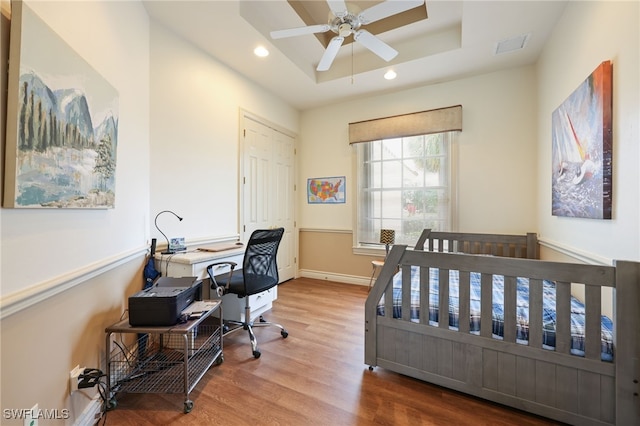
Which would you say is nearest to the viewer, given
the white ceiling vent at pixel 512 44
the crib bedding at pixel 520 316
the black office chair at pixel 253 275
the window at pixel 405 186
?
the crib bedding at pixel 520 316

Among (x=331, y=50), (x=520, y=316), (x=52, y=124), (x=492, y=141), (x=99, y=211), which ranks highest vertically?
(x=331, y=50)

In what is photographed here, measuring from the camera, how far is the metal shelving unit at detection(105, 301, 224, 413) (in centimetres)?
146

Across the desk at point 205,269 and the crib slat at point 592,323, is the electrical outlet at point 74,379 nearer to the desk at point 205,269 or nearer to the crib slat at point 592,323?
the desk at point 205,269

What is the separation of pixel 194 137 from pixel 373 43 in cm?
189

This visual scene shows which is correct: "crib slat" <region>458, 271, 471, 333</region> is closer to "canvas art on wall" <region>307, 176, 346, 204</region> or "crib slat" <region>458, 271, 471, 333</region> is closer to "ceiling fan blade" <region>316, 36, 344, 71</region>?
"ceiling fan blade" <region>316, 36, 344, 71</region>

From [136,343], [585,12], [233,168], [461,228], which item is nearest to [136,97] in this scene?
[233,168]

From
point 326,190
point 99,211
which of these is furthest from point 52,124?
point 326,190

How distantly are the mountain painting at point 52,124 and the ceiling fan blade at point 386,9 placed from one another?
1774 mm

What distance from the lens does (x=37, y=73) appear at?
1071 mm

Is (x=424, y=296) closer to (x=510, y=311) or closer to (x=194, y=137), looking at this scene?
(x=510, y=311)

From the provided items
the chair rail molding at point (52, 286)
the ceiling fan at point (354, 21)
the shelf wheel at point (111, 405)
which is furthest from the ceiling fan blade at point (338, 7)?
the shelf wheel at point (111, 405)

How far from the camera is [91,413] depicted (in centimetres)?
139

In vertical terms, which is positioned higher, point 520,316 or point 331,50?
point 331,50

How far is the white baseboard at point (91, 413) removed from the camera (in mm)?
1325
